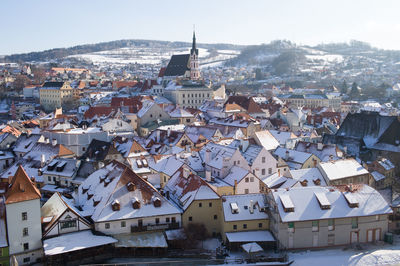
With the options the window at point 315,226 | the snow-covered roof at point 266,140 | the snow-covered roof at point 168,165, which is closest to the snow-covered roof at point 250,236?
the window at point 315,226

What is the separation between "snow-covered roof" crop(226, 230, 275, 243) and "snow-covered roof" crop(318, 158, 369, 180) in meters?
11.7

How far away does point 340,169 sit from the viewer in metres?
43.0

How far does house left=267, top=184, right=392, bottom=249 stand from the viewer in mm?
31797

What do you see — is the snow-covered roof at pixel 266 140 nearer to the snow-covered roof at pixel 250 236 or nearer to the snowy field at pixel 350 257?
the snow-covered roof at pixel 250 236

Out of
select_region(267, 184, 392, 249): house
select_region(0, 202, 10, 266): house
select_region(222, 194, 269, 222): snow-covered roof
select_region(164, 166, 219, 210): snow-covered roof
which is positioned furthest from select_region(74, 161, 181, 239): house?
select_region(267, 184, 392, 249): house

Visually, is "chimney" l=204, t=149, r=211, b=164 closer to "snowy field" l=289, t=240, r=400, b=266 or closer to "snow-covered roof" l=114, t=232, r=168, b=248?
"snow-covered roof" l=114, t=232, r=168, b=248

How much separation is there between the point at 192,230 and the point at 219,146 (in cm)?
1389

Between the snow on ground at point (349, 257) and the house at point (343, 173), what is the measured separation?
34.2 feet

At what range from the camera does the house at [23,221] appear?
29.8 meters

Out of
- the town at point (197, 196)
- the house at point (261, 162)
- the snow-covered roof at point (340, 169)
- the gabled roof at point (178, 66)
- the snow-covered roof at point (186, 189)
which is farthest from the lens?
the gabled roof at point (178, 66)

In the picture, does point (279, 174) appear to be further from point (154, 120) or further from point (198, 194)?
point (154, 120)

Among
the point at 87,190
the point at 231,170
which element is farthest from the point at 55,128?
the point at 231,170

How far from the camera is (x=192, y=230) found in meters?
33.9

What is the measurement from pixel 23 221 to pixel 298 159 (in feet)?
96.4
